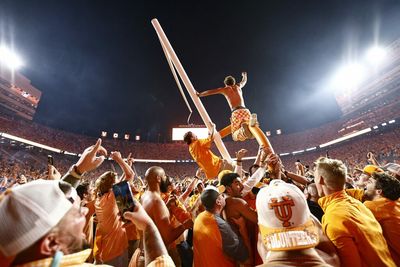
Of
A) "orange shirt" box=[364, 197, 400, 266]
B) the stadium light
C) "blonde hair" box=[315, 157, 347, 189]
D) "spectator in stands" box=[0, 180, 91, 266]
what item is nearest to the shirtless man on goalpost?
"blonde hair" box=[315, 157, 347, 189]

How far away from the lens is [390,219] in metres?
2.50

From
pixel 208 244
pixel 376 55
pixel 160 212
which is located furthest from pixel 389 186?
pixel 376 55

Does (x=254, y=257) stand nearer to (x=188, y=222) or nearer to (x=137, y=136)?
(x=188, y=222)

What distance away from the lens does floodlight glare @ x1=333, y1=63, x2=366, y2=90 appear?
30181mm

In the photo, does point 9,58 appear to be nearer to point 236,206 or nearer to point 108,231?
point 108,231

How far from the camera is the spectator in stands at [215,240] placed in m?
2.48

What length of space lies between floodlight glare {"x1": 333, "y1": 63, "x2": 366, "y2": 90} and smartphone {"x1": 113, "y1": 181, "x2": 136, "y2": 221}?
3526 centimetres

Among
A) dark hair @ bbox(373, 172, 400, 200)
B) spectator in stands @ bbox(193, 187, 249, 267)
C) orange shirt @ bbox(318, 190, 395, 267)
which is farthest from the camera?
dark hair @ bbox(373, 172, 400, 200)

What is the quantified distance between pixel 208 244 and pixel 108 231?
1.95 meters

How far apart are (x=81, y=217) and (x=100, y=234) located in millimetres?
2806

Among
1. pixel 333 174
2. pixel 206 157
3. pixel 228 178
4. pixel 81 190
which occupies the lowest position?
pixel 333 174

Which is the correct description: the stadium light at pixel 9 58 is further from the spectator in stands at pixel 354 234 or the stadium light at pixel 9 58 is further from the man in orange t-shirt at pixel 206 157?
the spectator in stands at pixel 354 234

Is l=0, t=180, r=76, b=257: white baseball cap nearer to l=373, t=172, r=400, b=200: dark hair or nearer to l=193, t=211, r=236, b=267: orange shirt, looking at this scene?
l=193, t=211, r=236, b=267: orange shirt

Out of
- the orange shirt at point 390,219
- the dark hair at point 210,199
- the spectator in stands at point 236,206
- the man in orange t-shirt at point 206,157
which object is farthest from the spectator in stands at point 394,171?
the dark hair at point 210,199
